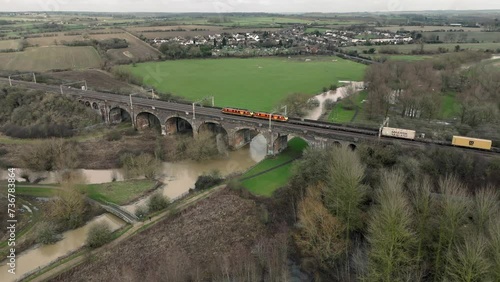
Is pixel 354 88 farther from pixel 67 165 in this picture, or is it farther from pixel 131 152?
pixel 67 165

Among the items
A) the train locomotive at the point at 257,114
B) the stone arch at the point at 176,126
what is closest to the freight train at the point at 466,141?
the train locomotive at the point at 257,114

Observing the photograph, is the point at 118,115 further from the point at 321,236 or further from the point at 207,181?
the point at 321,236

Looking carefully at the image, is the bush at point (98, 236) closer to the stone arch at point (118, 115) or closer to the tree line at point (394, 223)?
the tree line at point (394, 223)

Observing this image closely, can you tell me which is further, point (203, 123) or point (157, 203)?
point (203, 123)

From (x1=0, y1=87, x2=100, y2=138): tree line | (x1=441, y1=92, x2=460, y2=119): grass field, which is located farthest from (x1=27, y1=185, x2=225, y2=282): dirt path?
(x1=441, y1=92, x2=460, y2=119): grass field

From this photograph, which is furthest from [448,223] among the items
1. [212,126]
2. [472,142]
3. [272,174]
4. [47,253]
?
[212,126]

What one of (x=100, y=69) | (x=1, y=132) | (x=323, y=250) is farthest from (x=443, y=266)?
(x=100, y=69)
